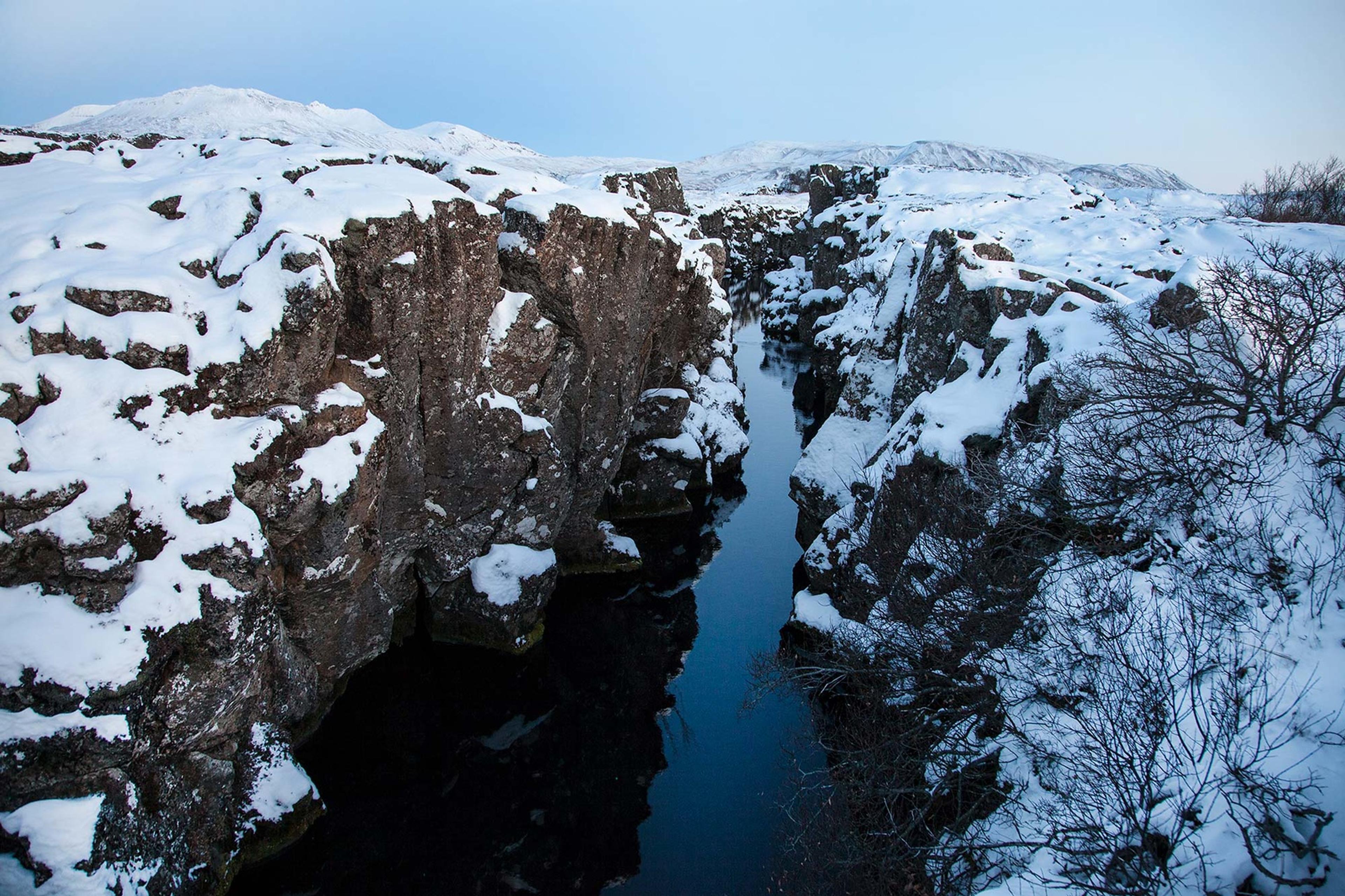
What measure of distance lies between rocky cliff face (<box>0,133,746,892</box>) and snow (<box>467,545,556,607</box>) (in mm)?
95

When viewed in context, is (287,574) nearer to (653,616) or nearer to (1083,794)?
(653,616)

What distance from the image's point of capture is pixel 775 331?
64.8 m

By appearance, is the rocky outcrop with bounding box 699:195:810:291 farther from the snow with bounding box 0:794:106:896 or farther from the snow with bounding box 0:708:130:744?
the snow with bounding box 0:794:106:896

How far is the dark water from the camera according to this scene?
46.1 feet

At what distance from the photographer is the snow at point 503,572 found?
65.6 feet

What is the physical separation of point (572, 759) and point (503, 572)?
5.56 meters

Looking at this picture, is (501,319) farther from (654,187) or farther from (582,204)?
(654,187)

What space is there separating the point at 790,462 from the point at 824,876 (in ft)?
85.1

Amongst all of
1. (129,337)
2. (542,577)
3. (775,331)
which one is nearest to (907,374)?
(542,577)

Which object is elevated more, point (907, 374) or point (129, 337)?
point (129, 337)

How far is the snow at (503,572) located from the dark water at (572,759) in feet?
6.37

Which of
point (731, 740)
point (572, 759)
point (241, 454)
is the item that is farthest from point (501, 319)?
point (731, 740)

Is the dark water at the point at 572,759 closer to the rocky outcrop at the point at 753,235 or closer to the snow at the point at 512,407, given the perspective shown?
the snow at the point at 512,407

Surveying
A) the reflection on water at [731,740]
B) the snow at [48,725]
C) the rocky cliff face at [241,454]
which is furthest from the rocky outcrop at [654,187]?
the snow at [48,725]
